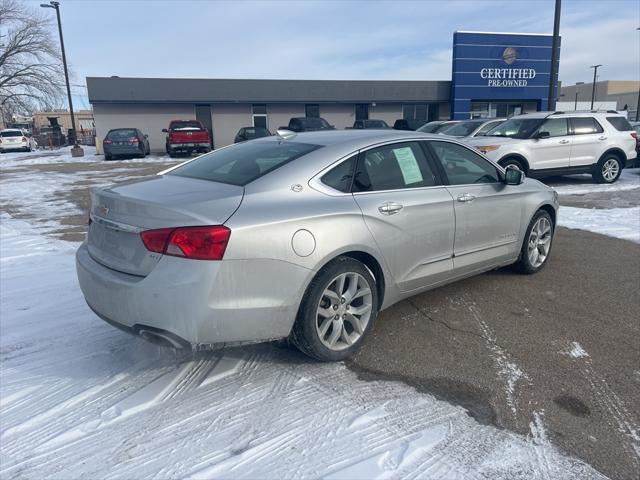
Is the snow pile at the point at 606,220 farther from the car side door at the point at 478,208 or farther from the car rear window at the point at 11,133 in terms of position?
the car rear window at the point at 11,133

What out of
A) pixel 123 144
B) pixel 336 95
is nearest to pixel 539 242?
pixel 123 144

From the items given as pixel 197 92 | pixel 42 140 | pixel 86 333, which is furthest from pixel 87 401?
pixel 42 140

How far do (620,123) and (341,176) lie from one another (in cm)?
1174

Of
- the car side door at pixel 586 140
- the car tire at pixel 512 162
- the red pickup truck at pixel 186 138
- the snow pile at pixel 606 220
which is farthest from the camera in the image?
the red pickup truck at pixel 186 138

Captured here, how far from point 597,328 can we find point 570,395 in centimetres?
117

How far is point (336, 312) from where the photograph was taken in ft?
10.8

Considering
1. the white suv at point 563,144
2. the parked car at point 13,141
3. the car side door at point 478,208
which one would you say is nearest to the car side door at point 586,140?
the white suv at point 563,144

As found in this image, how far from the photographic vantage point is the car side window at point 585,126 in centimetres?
1173

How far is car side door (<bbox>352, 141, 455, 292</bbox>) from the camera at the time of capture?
11.5 ft

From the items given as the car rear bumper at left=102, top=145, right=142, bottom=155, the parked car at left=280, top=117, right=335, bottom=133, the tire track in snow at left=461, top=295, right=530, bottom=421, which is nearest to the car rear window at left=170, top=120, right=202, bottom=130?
the car rear bumper at left=102, top=145, right=142, bottom=155

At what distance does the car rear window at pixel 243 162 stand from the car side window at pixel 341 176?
0.25 metres

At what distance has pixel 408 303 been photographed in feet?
14.6

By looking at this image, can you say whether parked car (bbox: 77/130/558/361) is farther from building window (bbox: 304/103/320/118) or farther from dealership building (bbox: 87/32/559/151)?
building window (bbox: 304/103/320/118)

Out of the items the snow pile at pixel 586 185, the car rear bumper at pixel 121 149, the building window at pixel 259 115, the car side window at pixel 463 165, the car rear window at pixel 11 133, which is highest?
the building window at pixel 259 115
